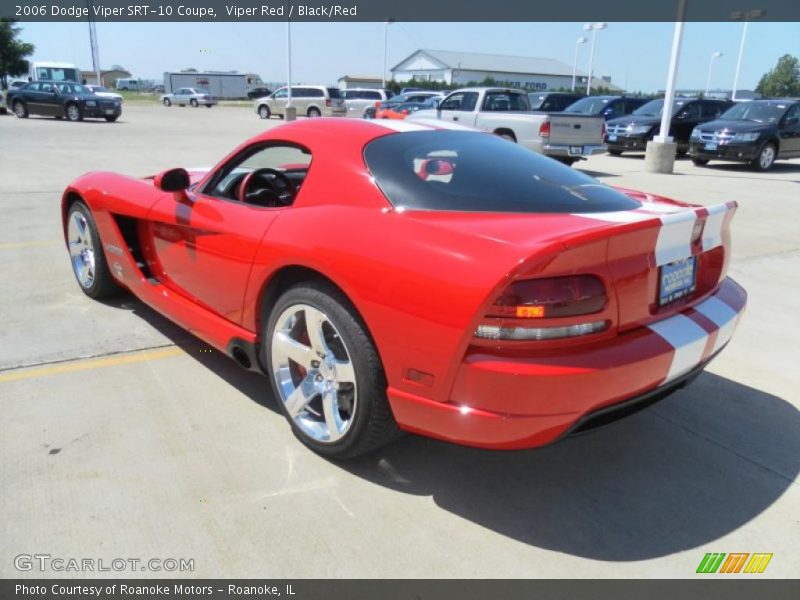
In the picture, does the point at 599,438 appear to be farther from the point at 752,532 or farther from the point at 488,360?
the point at 488,360

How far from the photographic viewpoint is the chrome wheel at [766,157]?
14.9m

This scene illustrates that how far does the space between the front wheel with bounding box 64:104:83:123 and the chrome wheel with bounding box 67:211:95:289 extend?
2329 cm

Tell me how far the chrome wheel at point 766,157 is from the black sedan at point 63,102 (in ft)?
73.0

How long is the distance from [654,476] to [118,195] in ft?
11.3

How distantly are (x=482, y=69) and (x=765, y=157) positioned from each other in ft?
287

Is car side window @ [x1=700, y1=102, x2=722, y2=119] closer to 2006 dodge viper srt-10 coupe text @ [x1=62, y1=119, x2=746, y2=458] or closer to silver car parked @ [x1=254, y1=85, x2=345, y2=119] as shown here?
2006 dodge viper srt-10 coupe text @ [x1=62, y1=119, x2=746, y2=458]

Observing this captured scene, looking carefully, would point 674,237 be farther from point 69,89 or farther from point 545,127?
point 69,89

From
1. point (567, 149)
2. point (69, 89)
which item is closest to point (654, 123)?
point (567, 149)

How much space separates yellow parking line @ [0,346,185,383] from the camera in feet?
11.3

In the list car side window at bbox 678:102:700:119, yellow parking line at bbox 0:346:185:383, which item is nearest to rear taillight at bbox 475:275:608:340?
yellow parking line at bbox 0:346:185:383

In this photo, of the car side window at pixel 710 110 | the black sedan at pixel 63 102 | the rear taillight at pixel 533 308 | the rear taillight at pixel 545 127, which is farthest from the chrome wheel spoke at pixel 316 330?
the black sedan at pixel 63 102

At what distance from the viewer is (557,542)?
7.54 feet

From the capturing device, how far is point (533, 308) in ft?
6.79
